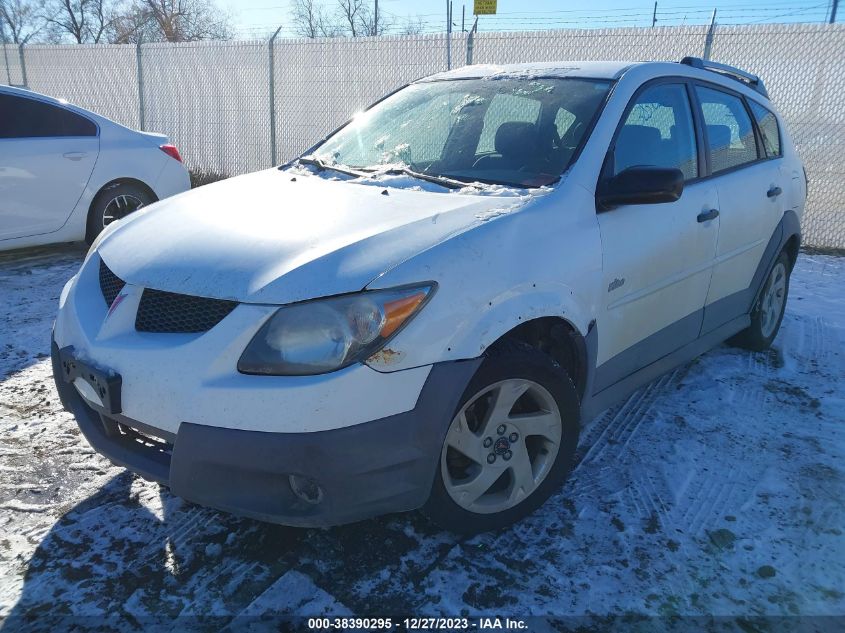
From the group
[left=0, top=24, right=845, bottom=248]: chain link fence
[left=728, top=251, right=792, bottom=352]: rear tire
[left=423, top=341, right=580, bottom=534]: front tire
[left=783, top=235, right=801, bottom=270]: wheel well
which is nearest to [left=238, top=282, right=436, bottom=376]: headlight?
[left=423, top=341, right=580, bottom=534]: front tire

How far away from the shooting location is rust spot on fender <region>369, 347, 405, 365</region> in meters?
1.97

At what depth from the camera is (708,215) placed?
330 centimetres

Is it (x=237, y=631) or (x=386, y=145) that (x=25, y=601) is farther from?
(x=386, y=145)

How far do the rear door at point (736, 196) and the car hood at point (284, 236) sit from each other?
157 cm

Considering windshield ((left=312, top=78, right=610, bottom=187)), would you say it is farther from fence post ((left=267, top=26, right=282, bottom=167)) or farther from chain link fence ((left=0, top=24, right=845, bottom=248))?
fence post ((left=267, top=26, right=282, bottom=167))

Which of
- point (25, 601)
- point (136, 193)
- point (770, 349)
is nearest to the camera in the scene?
point (25, 601)

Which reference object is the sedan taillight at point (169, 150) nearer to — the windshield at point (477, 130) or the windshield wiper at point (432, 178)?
the windshield at point (477, 130)

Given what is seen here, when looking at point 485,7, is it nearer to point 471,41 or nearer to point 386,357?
point 471,41

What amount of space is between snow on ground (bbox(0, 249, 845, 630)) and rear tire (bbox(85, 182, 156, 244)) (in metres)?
3.12

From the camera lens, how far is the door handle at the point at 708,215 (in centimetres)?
326

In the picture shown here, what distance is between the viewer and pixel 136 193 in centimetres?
Answer: 647

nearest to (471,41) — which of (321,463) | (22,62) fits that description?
(321,463)

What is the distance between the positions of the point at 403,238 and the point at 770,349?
3499mm

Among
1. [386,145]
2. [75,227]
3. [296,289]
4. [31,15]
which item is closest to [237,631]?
[296,289]
